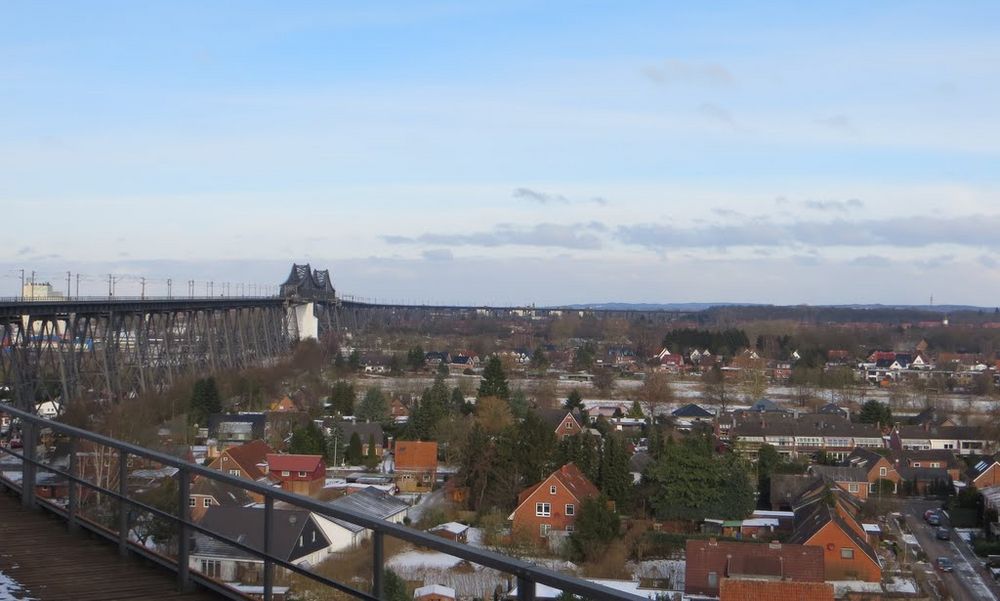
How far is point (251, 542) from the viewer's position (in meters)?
2.77

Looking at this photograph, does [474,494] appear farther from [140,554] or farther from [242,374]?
[242,374]

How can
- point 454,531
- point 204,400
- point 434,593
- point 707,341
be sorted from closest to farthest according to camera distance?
point 434,593 < point 454,531 < point 204,400 < point 707,341

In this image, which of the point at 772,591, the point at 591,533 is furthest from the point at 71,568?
the point at 591,533

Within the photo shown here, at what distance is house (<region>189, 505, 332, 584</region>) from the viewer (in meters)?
2.66

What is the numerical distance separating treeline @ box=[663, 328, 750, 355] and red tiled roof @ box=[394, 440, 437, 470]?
3271cm

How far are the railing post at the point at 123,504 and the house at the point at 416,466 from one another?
1445 cm

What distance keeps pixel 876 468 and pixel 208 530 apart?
1839 cm

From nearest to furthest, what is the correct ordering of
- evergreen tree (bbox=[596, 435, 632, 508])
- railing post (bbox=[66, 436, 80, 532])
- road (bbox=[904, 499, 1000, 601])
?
railing post (bbox=[66, 436, 80, 532]) → road (bbox=[904, 499, 1000, 601]) → evergreen tree (bbox=[596, 435, 632, 508])

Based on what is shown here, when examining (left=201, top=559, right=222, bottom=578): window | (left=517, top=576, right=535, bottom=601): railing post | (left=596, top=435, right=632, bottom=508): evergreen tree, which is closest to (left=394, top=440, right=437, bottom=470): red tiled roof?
(left=596, top=435, right=632, bottom=508): evergreen tree

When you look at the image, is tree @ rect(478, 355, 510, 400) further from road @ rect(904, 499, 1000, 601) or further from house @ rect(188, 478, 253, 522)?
house @ rect(188, 478, 253, 522)

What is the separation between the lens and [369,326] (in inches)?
2726

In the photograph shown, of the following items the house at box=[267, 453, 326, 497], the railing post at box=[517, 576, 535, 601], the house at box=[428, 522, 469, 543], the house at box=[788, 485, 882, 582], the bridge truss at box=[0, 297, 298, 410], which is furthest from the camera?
the bridge truss at box=[0, 297, 298, 410]

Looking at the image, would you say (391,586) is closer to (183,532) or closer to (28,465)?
(183,532)

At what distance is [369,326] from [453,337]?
845cm
